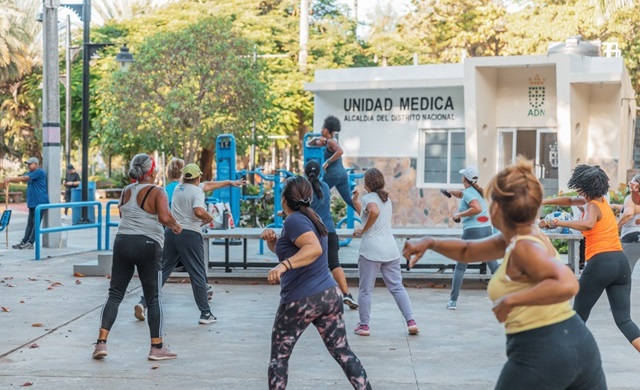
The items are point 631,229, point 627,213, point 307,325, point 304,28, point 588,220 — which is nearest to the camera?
point 307,325

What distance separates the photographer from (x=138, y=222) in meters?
7.77

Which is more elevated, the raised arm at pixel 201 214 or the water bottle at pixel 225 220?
the raised arm at pixel 201 214

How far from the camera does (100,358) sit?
793cm

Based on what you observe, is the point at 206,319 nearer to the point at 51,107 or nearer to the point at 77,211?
the point at 51,107

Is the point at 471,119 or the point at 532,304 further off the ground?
the point at 471,119

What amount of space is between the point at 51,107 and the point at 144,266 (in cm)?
1152

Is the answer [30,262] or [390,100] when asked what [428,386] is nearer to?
[30,262]

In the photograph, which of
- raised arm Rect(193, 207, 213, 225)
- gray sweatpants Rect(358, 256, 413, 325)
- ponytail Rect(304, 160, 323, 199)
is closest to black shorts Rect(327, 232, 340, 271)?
ponytail Rect(304, 160, 323, 199)

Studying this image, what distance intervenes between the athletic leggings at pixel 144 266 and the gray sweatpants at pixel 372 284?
2052 millimetres

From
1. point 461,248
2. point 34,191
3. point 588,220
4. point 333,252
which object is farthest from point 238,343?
point 34,191

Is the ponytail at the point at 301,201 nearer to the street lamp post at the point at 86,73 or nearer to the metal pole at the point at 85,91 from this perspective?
the street lamp post at the point at 86,73

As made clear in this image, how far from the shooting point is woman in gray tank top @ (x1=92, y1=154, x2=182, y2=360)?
775 centimetres

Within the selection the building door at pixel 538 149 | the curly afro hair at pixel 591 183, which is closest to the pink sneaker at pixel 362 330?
the curly afro hair at pixel 591 183

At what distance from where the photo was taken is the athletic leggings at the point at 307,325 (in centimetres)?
579
